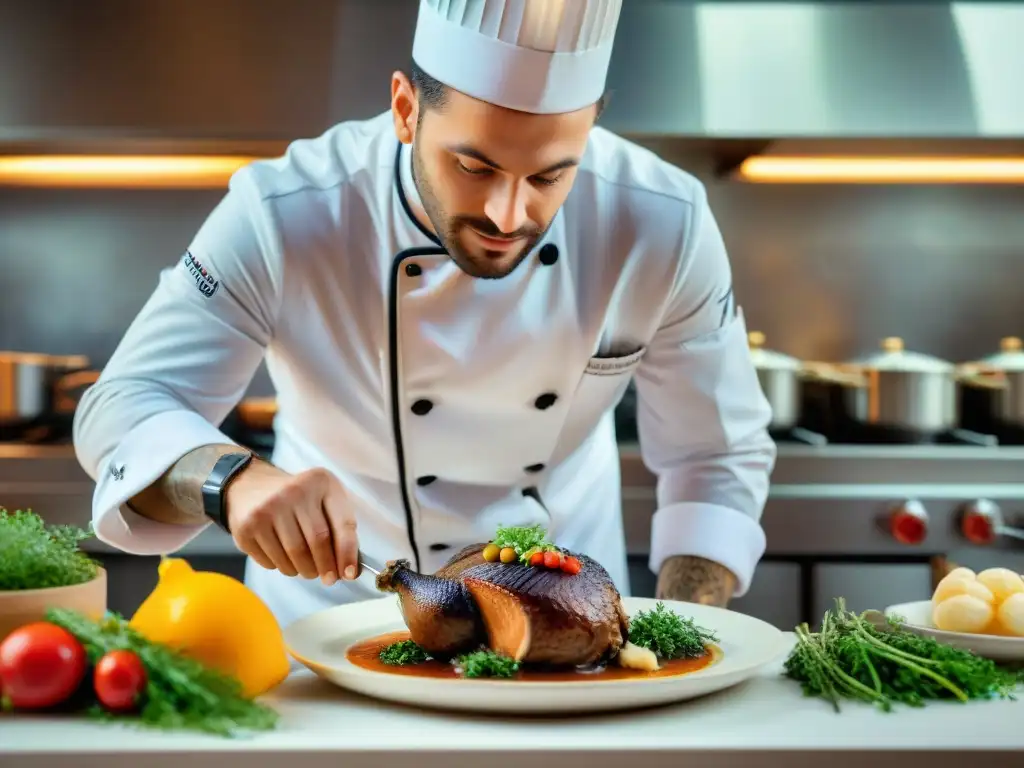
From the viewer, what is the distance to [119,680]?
104 centimetres

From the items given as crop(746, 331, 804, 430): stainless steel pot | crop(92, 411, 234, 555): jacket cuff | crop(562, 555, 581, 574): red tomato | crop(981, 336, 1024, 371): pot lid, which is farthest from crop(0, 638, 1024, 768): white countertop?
crop(981, 336, 1024, 371): pot lid

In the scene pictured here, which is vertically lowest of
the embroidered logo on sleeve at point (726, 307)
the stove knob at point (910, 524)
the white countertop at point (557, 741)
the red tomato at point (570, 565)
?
the stove knob at point (910, 524)

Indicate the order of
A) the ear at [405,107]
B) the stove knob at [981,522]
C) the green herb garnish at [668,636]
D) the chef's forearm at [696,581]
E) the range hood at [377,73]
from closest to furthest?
1. the green herb garnish at [668,636]
2. the ear at [405,107]
3. the chef's forearm at [696,581]
4. the stove knob at [981,522]
5. the range hood at [377,73]

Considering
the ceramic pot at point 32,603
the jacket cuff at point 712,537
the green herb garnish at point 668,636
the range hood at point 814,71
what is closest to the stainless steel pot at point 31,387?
the range hood at point 814,71

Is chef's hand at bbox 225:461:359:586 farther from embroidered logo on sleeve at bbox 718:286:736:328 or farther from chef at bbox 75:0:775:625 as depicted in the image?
embroidered logo on sleeve at bbox 718:286:736:328

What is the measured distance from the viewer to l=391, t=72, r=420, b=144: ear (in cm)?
164

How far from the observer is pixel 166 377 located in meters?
1.70

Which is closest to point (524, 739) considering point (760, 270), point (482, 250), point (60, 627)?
point (60, 627)

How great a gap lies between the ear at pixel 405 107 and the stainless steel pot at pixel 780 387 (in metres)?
1.69

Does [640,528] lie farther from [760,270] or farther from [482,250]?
[482,250]

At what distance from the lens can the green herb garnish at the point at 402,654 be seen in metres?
1.22

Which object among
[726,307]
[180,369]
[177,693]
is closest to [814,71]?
[726,307]

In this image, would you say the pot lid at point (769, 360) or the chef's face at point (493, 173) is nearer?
the chef's face at point (493, 173)

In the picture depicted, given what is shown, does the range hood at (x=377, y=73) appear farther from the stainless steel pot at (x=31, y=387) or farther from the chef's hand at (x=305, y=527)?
the chef's hand at (x=305, y=527)
